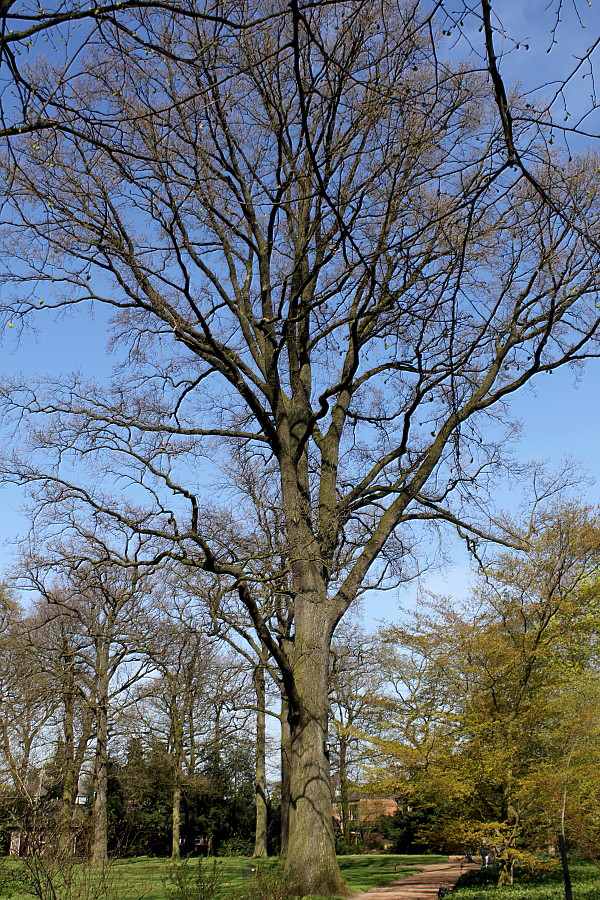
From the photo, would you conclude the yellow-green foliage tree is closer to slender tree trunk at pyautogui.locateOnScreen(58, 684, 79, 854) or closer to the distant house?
slender tree trunk at pyautogui.locateOnScreen(58, 684, 79, 854)

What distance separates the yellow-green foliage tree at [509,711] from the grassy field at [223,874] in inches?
91.6

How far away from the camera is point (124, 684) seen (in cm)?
2175

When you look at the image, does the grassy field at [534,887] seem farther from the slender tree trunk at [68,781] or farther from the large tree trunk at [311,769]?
the slender tree trunk at [68,781]

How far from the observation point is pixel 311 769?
8.68 metres

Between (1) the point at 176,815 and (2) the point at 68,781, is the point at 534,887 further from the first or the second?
(1) the point at 176,815

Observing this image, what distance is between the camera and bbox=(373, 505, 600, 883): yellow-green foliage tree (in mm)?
10633

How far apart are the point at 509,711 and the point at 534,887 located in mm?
2530

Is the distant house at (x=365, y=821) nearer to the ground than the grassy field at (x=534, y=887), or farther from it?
nearer to the ground

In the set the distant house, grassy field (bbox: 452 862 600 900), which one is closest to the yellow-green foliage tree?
grassy field (bbox: 452 862 600 900)

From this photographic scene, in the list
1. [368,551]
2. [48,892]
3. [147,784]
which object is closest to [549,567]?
[368,551]

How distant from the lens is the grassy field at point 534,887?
931 cm

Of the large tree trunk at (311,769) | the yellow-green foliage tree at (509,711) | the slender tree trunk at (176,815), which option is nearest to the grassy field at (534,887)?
the yellow-green foliage tree at (509,711)

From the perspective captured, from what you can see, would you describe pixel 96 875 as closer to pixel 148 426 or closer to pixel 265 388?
pixel 148 426

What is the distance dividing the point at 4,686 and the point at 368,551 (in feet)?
44.7
